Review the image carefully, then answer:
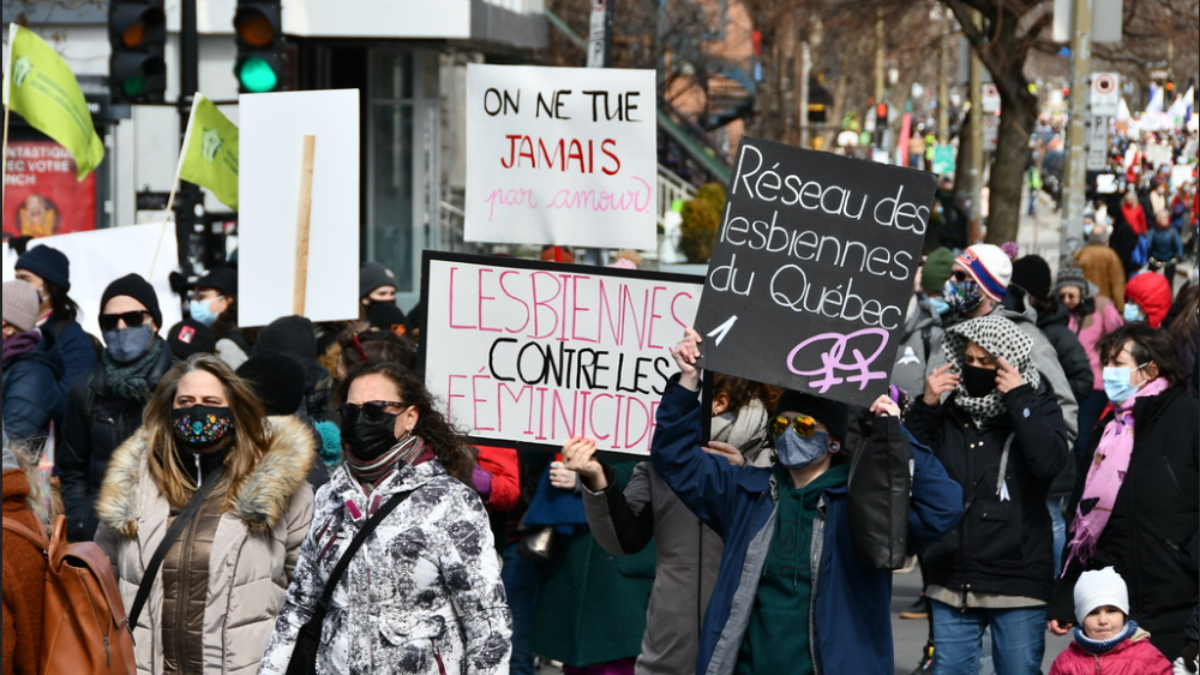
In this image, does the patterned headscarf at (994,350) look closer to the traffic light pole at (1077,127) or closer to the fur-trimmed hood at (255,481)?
the fur-trimmed hood at (255,481)

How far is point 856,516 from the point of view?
472cm

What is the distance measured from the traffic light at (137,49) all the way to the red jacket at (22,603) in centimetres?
715

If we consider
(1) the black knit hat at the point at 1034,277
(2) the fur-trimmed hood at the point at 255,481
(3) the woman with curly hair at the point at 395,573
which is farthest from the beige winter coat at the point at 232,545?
(1) the black knit hat at the point at 1034,277

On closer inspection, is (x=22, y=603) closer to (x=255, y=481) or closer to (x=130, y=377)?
(x=255, y=481)

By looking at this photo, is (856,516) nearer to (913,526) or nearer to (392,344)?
(913,526)

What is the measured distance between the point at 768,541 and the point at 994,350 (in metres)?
1.84

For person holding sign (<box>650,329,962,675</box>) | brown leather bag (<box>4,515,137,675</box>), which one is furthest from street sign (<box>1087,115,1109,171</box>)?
brown leather bag (<box>4,515,137,675</box>)

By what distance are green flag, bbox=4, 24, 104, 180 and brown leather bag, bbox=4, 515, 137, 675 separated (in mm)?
7013

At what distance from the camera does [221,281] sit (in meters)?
10.1

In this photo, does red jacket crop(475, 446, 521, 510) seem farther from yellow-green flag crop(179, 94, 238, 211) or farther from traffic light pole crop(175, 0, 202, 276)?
traffic light pole crop(175, 0, 202, 276)

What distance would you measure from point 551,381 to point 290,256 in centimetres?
310

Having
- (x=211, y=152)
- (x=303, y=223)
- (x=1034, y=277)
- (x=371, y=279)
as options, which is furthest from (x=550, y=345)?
(x=211, y=152)

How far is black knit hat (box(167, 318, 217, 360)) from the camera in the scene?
28.3ft

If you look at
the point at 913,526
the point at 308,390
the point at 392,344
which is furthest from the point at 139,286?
the point at 913,526
